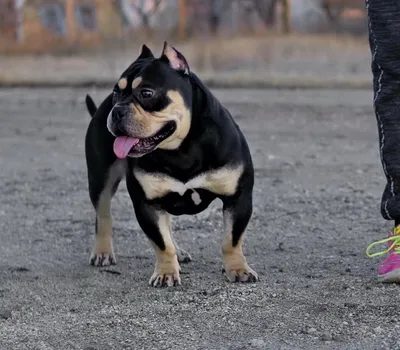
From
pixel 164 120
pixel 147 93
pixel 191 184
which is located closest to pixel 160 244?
pixel 191 184

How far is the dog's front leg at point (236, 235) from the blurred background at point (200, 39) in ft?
34.5

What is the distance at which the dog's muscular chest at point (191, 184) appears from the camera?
3.63m

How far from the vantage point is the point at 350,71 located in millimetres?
14914

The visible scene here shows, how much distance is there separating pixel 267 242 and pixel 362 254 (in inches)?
21.9

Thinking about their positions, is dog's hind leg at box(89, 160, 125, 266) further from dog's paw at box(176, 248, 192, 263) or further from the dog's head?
the dog's head

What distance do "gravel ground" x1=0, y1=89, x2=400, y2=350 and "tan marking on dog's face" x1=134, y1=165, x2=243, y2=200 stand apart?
0.42m

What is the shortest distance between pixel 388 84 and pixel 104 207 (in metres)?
1.57

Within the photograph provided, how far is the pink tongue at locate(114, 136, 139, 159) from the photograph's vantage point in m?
3.52

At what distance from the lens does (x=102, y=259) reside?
4219 mm

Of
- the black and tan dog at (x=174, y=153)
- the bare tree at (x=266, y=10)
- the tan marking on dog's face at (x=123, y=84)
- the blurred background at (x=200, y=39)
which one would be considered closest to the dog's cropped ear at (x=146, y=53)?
the black and tan dog at (x=174, y=153)

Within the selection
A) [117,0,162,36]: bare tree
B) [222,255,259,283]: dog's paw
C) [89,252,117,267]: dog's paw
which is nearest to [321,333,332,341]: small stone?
[222,255,259,283]: dog's paw

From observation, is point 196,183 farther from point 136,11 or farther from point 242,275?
point 136,11

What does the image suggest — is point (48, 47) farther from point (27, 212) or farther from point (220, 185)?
point (220, 185)

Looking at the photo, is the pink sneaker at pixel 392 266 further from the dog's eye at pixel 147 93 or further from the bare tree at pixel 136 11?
the bare tree at pixel 136 11
